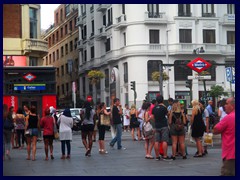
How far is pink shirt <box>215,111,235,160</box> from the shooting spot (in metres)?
9.41

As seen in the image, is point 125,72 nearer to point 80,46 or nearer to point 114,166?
point 80,46

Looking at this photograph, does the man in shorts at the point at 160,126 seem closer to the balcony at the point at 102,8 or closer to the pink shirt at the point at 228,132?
the pink shirt at the point at 228,132

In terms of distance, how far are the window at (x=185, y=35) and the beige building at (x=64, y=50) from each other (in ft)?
53.2

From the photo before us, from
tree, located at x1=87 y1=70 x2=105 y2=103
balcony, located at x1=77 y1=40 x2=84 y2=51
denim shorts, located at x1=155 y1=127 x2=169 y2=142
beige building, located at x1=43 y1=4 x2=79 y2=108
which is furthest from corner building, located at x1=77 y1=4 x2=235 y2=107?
denim shorts, located at x1=155 y1=127 x2=169 y2=142

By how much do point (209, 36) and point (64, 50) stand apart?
21561mm

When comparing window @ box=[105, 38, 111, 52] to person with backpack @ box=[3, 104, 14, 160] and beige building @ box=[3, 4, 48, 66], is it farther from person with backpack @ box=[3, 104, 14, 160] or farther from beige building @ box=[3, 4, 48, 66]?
person with backpack @ box=[3, 104, 14, 160]

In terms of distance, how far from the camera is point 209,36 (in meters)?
51.8

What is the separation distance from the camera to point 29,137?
15156 mm

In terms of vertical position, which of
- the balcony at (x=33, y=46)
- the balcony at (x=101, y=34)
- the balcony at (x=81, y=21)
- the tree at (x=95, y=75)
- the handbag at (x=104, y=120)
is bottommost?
the handbag at (x=104, y=120)

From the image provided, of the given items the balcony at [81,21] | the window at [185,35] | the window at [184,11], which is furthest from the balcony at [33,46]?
the balcony at [81,21]

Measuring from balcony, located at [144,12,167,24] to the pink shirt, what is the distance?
4170cm

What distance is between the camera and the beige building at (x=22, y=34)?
1375 inches

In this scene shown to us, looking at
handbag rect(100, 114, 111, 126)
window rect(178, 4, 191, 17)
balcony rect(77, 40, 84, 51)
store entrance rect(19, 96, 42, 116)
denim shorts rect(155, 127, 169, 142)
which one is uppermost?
A: window rect(178, 4, 191, 17)

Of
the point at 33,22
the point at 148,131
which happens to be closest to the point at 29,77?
the point at 33,22
